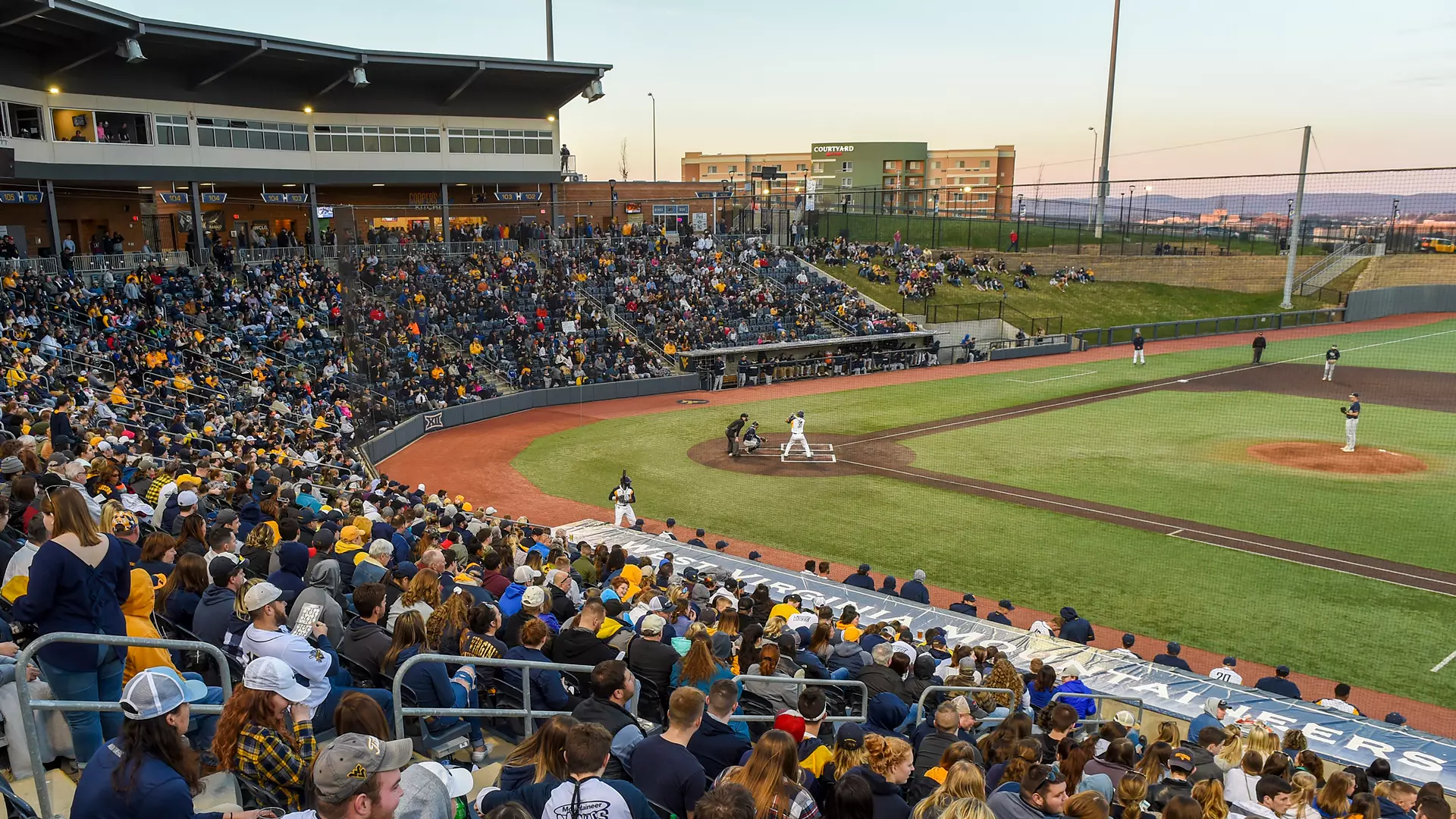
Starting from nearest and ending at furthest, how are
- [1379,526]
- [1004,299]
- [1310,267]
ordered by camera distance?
[1379,526]
[1004,299]
[1310,267]

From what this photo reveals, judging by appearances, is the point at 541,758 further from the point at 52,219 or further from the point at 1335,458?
the point at 52,219

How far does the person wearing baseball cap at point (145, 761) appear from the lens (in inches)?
150

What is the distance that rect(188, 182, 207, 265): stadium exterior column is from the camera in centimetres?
3531

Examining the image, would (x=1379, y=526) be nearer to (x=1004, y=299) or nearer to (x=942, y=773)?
(x=942, y=773)

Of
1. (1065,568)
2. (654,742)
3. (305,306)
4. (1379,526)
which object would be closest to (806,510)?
(1065,568)

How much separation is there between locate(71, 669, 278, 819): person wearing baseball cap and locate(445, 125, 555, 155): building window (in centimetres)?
4470

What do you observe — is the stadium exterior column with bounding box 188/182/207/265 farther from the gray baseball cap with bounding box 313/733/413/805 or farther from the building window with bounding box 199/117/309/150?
the gray baseball cap with bounding box 313/733/413/805

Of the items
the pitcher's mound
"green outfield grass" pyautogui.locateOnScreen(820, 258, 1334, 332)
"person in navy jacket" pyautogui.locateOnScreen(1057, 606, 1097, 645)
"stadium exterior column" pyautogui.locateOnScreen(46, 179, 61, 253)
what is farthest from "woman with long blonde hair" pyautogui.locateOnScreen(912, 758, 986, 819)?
"green outfield grass" pyautogui.locateOnScreen(820, 258, 1334, 332)

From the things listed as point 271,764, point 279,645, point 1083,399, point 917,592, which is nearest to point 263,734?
point 271,764

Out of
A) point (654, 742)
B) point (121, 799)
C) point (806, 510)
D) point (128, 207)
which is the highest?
point (128, 207)

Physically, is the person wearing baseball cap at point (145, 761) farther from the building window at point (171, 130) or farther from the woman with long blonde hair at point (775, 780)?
the building window at point (171, 130)

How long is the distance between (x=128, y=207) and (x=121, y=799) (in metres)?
43.4

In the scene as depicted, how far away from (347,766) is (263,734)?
4.19ft

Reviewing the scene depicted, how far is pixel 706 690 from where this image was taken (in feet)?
22.8
